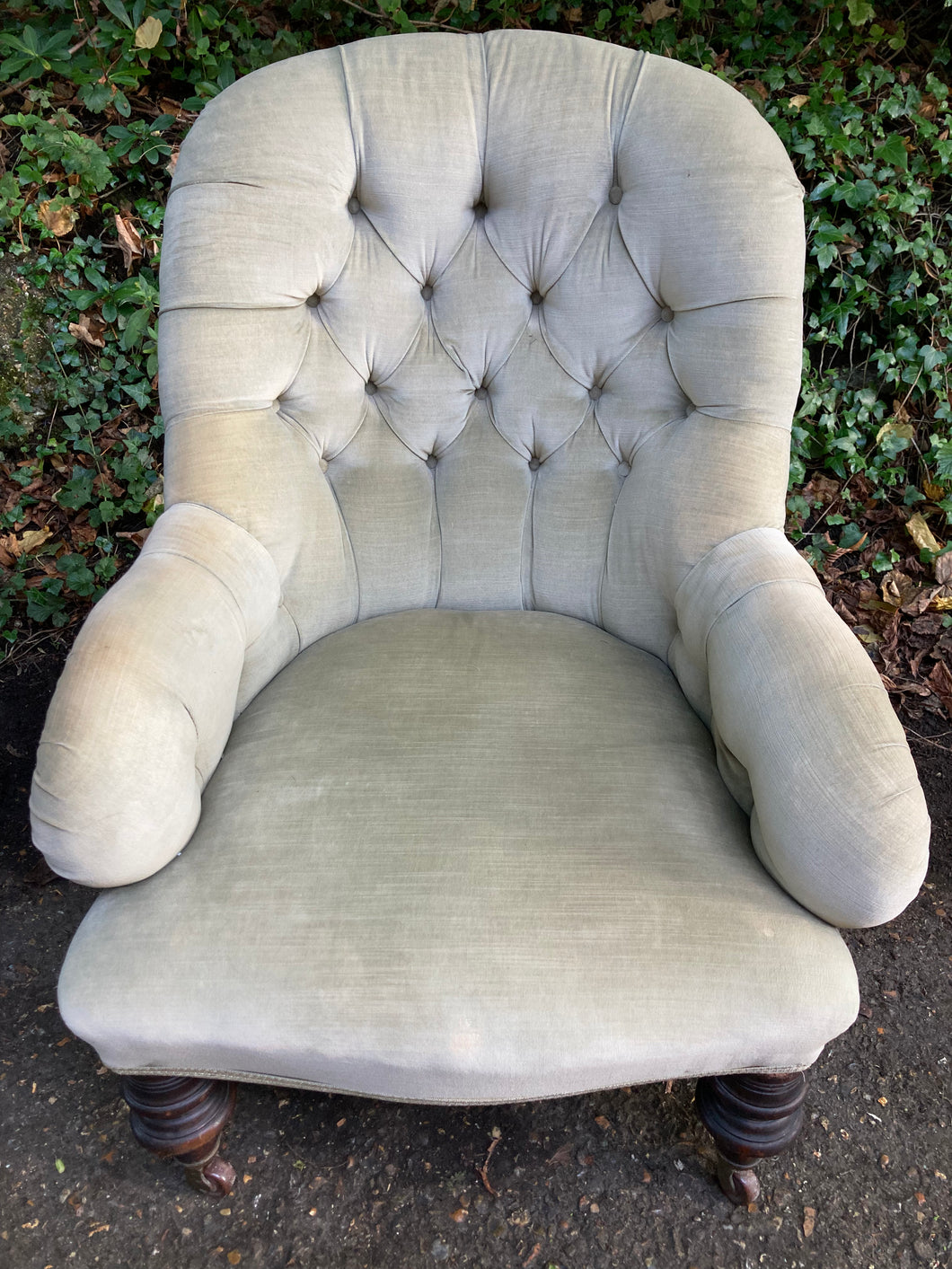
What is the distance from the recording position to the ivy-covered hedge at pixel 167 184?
1.77m

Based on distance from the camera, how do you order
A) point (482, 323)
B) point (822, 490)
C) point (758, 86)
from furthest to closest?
point (822, 490) → point (758, 86) → point (482, 323)

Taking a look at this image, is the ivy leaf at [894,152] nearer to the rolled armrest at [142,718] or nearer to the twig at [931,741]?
the twig at [931,741]

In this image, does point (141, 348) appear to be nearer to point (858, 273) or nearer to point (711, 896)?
point (858, 273)

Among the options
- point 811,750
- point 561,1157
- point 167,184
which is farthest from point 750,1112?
point 167,184

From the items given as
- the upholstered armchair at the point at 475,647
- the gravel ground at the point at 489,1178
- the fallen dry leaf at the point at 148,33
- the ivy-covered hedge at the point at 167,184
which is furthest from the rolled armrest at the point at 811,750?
the fallen dry leaf at the point at 148,33

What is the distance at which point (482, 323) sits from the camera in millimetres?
1270

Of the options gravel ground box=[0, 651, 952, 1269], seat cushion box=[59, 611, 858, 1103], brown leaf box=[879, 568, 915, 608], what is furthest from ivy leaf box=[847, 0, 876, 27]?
gravel ground box=[0, 651, 952, 1269]

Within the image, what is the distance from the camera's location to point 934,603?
6.18ft

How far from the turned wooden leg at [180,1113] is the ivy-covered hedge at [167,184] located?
1.30m

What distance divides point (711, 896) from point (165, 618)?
0.67m

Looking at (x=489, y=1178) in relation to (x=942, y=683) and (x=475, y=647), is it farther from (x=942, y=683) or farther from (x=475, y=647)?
(x=942, y=683)

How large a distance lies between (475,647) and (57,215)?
4.82 ft

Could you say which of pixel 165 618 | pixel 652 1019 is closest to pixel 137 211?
pixel 165 618

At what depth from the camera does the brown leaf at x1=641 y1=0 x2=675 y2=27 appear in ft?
5.97
